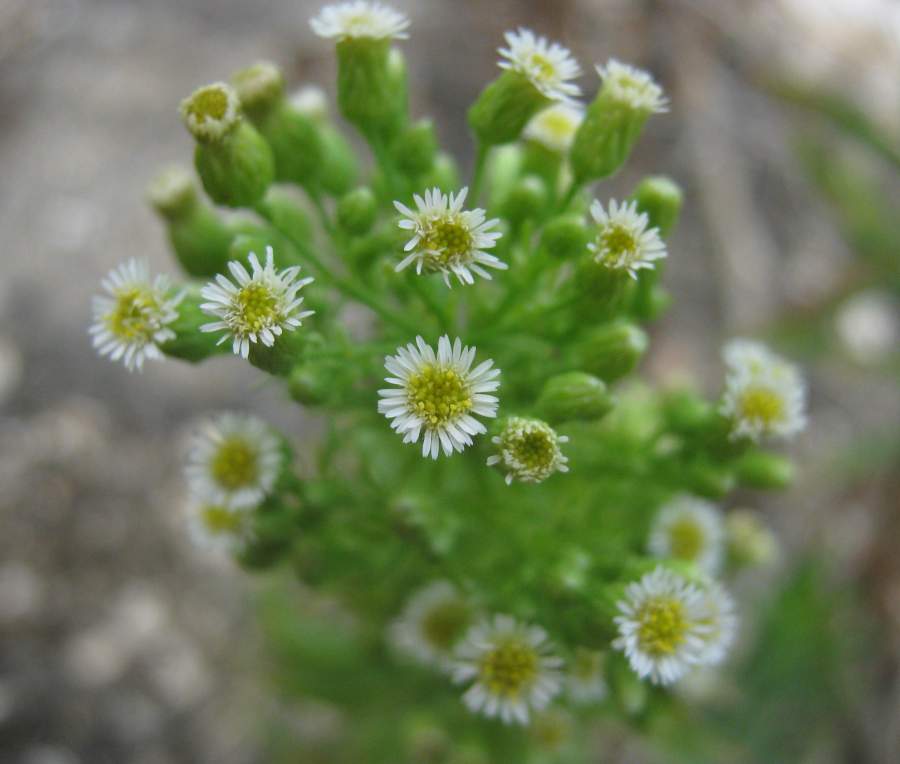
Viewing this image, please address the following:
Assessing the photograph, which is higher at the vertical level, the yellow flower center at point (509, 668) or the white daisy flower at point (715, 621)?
the white daisy flower at point (715, 621)

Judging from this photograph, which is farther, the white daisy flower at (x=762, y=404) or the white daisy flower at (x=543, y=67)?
the white daisy flower at (x=762, y=404)

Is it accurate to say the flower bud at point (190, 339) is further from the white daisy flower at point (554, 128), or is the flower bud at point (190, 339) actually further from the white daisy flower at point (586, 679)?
the white daisy flower at point (586, 679)

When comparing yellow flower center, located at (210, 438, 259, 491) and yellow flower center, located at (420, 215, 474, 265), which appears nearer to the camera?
yellow flower center, located at (420, 215, 474, 265)

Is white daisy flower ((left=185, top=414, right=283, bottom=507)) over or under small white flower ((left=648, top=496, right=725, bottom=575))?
under

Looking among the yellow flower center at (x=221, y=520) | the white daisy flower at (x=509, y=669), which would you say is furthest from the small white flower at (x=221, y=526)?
the white daisy flower at (x=509, y=669)

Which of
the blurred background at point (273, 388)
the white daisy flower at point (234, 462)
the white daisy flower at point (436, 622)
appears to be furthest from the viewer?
the blurred background at point (273, 388)

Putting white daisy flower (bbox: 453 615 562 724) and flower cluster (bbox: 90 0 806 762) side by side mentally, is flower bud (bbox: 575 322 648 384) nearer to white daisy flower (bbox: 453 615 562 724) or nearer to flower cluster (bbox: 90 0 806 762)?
flower cluster (bbox: 90 0 806 762)

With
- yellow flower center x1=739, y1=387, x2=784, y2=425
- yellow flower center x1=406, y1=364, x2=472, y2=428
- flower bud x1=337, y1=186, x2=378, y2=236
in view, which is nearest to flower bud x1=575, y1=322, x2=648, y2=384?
yellow flower center x1=739, y1=387, x2=784, y2=425
